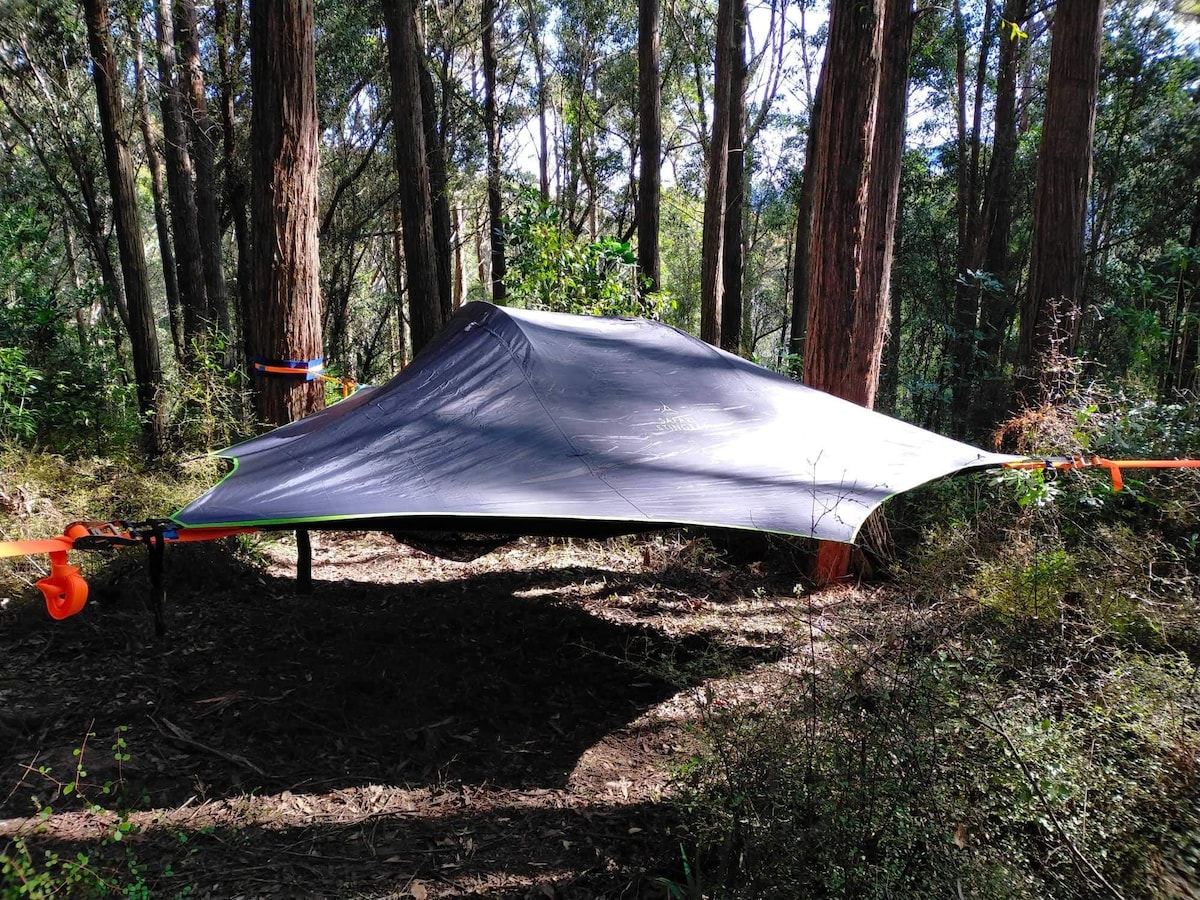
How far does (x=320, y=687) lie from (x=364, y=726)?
1.07ft

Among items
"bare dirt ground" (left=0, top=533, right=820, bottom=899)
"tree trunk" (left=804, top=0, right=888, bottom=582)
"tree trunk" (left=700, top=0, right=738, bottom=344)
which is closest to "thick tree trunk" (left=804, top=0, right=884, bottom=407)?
"tree trunk" (left=804, top=0, right=888, bottom=582)

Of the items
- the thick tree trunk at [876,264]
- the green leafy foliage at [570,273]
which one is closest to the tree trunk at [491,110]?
the green leafy foliage at [570,273]

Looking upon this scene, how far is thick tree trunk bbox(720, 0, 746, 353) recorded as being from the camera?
9.69 m

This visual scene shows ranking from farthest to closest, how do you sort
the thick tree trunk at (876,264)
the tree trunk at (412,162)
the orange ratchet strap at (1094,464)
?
the tree trunk at (412,162) < the thick tree trunk at (876,264) < the orange ratchet strap at (1094,464)

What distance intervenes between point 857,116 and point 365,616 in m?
3.99

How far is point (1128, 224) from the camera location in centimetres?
1195

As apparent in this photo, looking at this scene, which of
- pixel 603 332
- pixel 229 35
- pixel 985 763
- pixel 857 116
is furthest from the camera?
pixel 229 35

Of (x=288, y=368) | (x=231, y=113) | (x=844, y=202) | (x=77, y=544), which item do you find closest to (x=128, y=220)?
(x=288, y=368)

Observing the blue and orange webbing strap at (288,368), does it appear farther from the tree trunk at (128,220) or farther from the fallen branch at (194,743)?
the fallen branch at (194,743)

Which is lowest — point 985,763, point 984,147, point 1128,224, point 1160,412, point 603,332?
point 985,763

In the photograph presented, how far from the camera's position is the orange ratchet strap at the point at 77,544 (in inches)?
79.0

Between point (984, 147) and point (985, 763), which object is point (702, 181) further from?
point (985, 763)

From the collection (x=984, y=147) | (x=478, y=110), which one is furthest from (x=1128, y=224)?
(x=478, y=110)

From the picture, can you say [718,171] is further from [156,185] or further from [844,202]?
[156,185]
